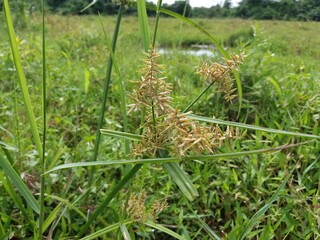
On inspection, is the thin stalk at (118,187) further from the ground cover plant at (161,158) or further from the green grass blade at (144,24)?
the green grass blade at (144,24)

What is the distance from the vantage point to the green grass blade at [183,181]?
434 mm

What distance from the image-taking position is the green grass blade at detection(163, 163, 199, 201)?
1.42 feet

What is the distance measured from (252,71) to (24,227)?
3.68 feet

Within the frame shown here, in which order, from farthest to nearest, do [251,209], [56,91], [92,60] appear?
[92,60] → [56,91] → [251,209]

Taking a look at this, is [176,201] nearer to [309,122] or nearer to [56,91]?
[309,122]

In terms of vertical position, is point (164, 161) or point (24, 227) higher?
point (164, 161)

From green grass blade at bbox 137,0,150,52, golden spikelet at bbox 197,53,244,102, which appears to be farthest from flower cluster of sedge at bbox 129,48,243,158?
green grass blade at bbox 137,0,150,52

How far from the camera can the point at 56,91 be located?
1791 mm

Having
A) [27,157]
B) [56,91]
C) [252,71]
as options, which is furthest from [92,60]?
[27,157]

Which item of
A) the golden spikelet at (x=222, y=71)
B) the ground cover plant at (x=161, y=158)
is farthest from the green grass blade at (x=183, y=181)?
the golden spikelet at (x=222, y=71)

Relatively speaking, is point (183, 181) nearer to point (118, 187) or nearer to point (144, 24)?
point (118, 187)

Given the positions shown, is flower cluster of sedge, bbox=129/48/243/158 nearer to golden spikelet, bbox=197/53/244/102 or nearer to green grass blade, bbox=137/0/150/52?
golden spikelet, bbox=197/53/244/102

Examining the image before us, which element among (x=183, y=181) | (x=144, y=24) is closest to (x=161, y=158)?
(x=183, y=181)

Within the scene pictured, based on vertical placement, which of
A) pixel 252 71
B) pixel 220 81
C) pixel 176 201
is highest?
pixel 220 81
